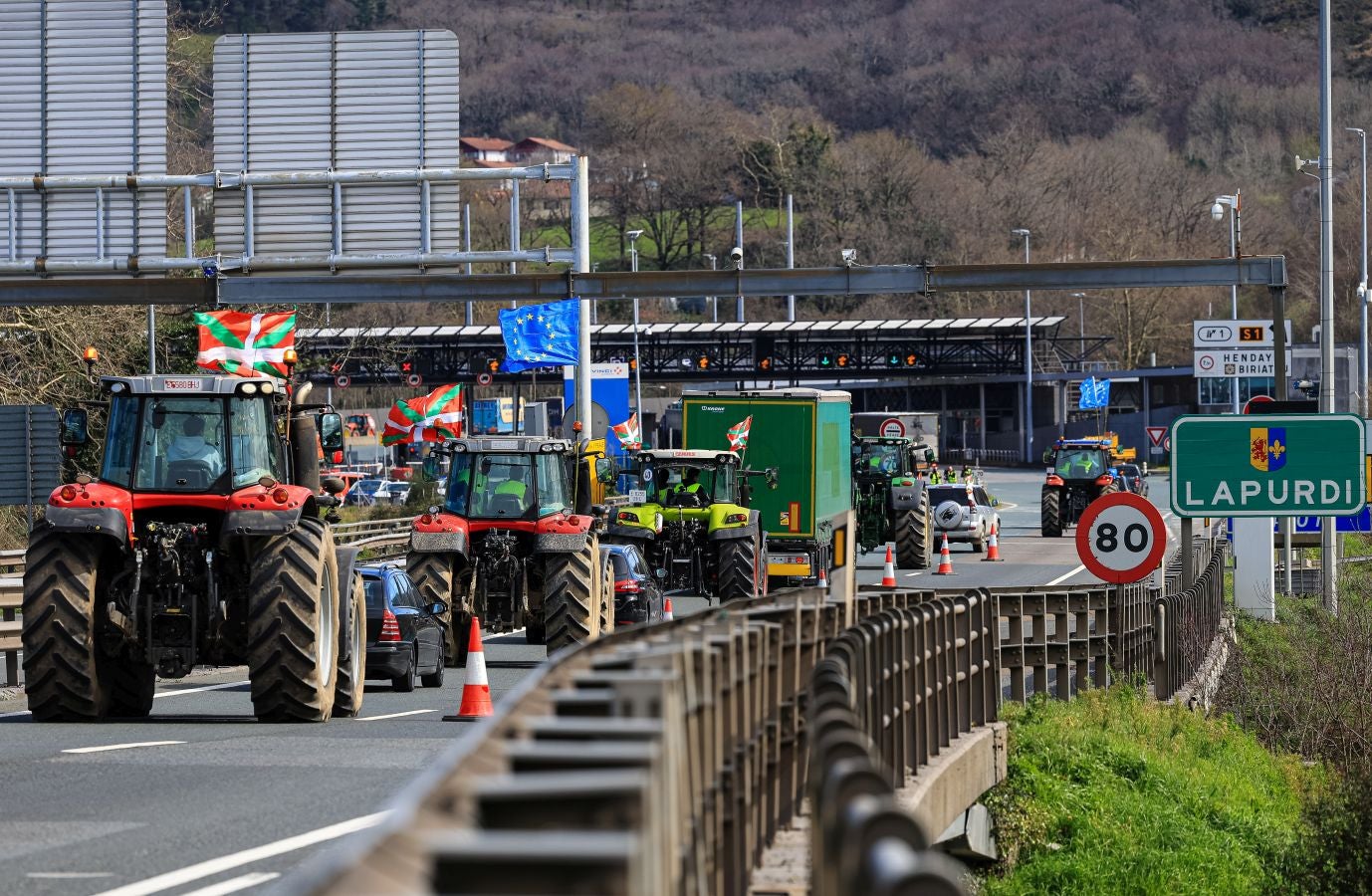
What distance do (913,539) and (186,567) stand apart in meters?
26.9

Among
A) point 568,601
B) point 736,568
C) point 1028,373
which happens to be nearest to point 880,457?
point 736,568

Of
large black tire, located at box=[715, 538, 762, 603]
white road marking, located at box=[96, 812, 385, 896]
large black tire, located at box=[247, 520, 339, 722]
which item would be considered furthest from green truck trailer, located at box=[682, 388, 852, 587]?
white road marking, located at box=[96, 812, 385, 896]

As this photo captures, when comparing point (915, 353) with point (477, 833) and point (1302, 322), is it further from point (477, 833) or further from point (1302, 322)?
point (477, 833)

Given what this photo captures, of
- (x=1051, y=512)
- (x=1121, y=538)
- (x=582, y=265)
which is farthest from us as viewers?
(x=1051, y=512)

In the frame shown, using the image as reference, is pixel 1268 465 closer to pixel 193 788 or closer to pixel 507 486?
pixel 507 486

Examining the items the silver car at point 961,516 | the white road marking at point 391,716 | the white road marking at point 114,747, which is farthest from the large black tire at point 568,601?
the silver car at point 961,516

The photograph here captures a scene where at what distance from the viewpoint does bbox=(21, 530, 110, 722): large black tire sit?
1648 cm

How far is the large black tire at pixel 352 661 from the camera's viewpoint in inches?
709

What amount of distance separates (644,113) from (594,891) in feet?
593

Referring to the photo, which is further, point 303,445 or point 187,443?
point 303,445

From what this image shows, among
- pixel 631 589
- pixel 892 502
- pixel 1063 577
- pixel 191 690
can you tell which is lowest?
pixel 1063 577

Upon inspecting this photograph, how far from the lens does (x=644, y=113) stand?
598 feet

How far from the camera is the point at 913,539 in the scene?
1683 inches

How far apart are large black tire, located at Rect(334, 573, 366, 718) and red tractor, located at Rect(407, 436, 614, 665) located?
3.82 metres
